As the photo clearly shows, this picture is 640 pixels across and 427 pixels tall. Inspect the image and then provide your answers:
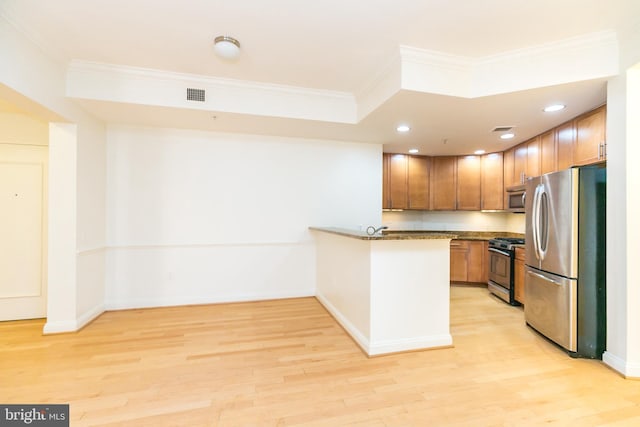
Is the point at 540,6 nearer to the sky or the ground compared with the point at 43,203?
nearer to the sky

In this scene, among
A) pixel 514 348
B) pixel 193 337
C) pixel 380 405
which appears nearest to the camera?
pixel 380 405

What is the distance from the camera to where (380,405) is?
6.21ft

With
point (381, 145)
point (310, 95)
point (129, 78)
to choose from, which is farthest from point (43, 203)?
point (381, 145)

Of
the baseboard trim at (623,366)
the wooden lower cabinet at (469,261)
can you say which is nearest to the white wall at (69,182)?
the baseboard trim at (623,366)

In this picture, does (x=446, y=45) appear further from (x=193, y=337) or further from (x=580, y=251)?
(x=193, y=337)

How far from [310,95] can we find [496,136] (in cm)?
279

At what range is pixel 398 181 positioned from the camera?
530 centimetres

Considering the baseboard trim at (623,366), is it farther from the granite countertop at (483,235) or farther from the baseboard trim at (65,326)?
the baseboard trim at (65,326)

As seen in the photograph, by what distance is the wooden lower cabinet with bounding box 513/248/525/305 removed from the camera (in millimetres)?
3920

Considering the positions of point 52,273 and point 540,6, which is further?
point 52,273

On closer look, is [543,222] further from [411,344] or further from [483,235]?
[483,235]

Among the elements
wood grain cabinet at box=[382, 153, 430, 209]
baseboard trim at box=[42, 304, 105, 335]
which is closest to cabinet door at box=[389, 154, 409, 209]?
wood grain cabinet at box=[382, 153, 430, 209]

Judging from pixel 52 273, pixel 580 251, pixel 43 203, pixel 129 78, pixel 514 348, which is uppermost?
pixel 129 78

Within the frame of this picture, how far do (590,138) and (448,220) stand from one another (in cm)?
290
